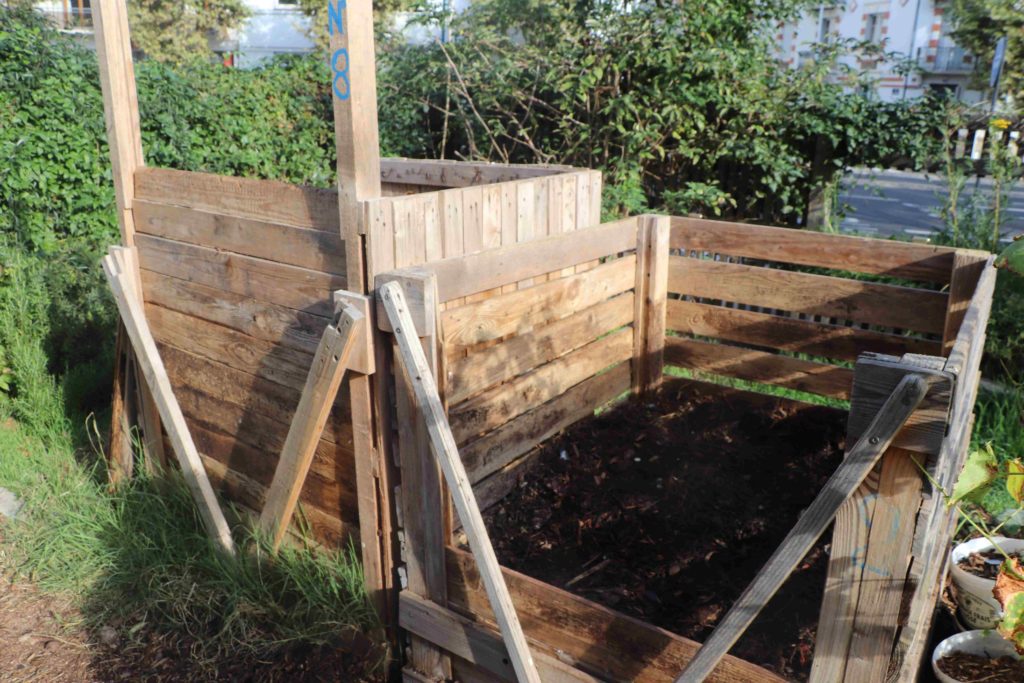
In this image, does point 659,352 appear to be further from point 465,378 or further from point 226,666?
point 226,666

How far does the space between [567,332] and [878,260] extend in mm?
1428

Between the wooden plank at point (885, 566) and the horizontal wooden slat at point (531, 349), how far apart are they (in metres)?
1.55

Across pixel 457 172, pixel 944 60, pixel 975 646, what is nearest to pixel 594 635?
pixel 975 646

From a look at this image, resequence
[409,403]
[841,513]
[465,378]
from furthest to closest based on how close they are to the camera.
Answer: [465,378]
[409,403]
[841,513]

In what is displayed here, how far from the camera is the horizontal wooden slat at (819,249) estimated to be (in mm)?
3660

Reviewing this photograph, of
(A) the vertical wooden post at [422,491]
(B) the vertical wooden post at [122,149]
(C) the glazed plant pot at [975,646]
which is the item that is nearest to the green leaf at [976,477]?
(C) the glazed plant pot at [975,646]

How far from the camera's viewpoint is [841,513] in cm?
183

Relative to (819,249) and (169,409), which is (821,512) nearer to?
(819,249)

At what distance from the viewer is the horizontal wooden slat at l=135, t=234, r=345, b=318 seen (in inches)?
122

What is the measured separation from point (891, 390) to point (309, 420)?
2.07 m

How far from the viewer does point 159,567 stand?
377 cm

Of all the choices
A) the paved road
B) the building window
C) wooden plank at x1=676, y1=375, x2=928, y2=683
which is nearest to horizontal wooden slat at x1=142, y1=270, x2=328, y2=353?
wooden plank at x1=676, y1=375, x2=928, y2=683

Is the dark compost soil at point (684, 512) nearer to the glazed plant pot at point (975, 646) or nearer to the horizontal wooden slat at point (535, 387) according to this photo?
the horizontal wooden slat at point (535, 387)

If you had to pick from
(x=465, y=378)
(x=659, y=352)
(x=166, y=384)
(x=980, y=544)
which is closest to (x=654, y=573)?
(x=465, y=378)
